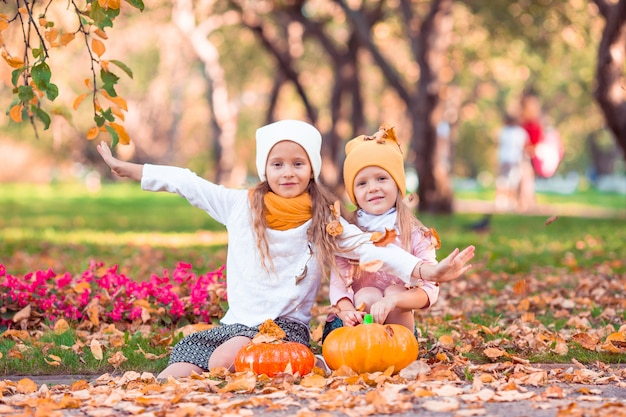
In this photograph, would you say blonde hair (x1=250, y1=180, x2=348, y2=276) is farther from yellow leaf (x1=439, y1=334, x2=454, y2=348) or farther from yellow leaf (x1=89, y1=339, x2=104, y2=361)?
yellow leaf (x1=89, y1=339, x2=104, y2=361)

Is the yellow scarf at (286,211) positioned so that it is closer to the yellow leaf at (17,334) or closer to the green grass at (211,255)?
the green grass at (211,255)

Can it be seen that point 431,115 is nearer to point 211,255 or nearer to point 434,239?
point 211,255

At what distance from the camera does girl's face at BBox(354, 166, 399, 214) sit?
482 cm

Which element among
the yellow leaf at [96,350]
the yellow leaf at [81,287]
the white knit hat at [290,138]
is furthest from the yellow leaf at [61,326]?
the white knit hat at [290,138]

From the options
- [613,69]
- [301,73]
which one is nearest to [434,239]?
[613,69]

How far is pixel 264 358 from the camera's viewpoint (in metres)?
4.41

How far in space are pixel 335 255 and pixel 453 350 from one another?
0.89m

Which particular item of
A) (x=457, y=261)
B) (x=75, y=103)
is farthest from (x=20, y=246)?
(x=457, y=261)

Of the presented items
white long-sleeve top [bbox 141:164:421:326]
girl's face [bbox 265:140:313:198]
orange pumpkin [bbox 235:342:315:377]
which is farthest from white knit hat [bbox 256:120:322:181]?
orange pumpkin [bbox 235:342:315:377]

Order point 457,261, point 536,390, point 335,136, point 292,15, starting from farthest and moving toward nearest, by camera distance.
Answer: point 335,136 < point 292,15 < point 457,261 < point 536,390

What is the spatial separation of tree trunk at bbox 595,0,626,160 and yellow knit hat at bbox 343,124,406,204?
8.41 m

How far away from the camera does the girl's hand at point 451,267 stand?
4383 mm

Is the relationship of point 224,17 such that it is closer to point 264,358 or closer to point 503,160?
point 503,160

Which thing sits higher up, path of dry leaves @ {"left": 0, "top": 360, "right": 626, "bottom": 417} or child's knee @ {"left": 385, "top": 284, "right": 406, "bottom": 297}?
child's knee @ {"left": 385, "top": 284, "right": 406, "bottom": 297}
